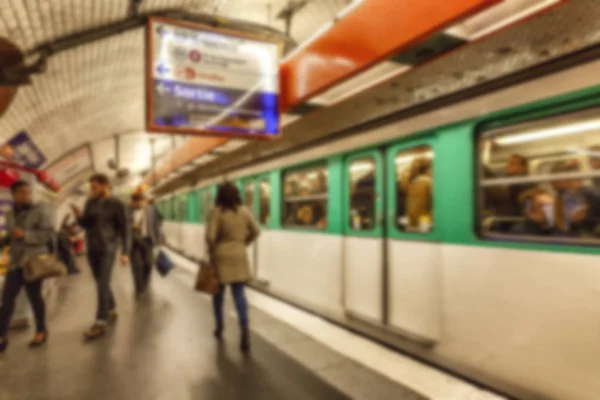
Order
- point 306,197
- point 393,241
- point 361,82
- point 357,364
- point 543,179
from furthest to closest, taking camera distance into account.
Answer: point 306,197
point 393,241
point 357,364
point 361,82
point 543,179

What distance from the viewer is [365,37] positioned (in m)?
3.33

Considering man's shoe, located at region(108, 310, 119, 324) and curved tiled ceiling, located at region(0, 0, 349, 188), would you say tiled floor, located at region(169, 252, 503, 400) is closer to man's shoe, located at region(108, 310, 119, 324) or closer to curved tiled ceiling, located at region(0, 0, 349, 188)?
man's shoe, located at region(108, 310, 119, 324)

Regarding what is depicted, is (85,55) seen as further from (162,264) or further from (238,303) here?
(238,303)

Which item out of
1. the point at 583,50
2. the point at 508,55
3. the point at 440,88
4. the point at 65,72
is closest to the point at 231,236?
the point at 440,88

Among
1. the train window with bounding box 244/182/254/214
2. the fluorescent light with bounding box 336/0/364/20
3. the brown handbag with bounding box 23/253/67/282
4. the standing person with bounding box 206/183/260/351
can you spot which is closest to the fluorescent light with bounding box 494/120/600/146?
the fluorescent light with bounding box 336/0/364/20

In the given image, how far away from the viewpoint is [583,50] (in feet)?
8.80

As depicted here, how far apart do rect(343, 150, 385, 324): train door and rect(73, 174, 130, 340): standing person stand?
8.20 ft

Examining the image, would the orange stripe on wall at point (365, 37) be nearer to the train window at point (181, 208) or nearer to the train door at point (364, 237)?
the train door at point (364, 237)

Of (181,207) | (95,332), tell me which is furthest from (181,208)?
(95,332)

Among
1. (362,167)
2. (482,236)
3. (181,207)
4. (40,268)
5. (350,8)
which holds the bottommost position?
(40,268)

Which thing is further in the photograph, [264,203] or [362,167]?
[264,203]

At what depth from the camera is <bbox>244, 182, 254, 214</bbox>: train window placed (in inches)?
320

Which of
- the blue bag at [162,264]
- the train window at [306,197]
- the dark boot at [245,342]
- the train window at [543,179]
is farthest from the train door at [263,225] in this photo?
the train window at [543,179]

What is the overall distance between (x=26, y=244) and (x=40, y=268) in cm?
29
